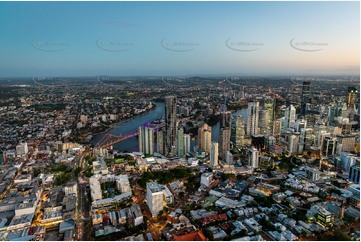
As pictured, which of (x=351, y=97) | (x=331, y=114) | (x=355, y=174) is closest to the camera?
(x=355, y=174)

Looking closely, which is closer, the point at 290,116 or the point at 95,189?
the point at 95,189

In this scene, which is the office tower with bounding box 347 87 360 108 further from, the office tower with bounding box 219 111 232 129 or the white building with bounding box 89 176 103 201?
the white building with bounding box 89 176 103 201

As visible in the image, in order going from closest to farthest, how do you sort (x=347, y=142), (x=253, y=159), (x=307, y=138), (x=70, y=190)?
(x=70, y=190) → (x=253, y=159) → (x=347, y=142) → (x=307, y=138)

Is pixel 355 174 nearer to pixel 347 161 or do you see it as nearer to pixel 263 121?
pixel 347 161

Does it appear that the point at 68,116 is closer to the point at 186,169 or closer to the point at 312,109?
the point at 186,169

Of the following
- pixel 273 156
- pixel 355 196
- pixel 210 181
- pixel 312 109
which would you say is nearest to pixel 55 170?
pixel 210 181

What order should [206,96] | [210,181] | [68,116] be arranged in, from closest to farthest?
[210,181] → [68,116] → [206,96]

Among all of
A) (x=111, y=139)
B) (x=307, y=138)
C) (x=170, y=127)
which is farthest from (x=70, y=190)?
(x=307, y=138)

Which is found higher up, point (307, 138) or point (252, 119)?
point (252, 119)
